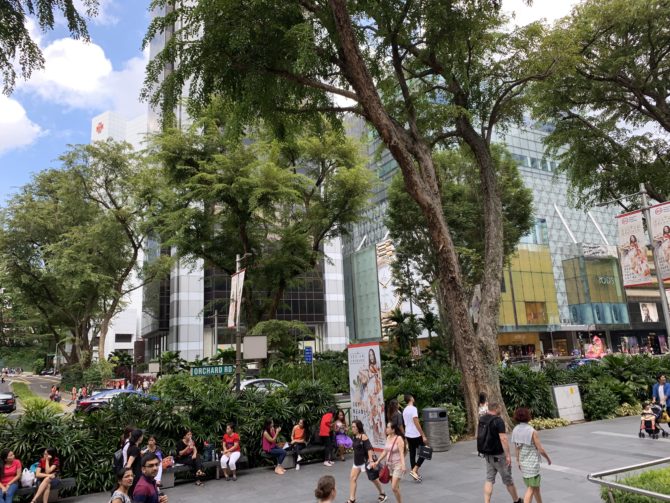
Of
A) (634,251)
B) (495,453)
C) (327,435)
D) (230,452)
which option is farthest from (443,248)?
(230,452)

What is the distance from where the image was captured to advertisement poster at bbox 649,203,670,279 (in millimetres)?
13169

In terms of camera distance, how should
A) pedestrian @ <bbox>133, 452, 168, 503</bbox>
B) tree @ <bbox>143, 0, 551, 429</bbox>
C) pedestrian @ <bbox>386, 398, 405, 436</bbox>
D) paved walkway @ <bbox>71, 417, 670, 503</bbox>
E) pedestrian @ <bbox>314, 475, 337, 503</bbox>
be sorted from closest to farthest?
pedestrian @ <bbox>314, 475, 337, 503</bbox> < pedestrian @ <bbox>133, 452, 168, 503</bbox> < paved walkway @ <bbox>71, 417, 670, 503</bbox> < pedestrian @ <bbox>386, 398, 405, 436</bbox> < tree @ <bbox>143, 0, 551, 429</bbox>

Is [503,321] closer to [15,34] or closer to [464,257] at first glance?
[464,257]

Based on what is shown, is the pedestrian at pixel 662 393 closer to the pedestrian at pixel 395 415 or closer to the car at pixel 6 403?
the pedestrian at pixel 395 415

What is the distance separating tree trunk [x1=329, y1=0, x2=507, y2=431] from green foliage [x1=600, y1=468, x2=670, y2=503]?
7.37 m

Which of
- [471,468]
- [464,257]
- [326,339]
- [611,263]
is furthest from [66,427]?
[611,263]

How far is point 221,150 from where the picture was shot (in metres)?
26.1

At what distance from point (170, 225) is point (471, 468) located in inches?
776

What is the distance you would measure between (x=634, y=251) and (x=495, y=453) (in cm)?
934

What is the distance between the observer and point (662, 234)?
13375 millimetres

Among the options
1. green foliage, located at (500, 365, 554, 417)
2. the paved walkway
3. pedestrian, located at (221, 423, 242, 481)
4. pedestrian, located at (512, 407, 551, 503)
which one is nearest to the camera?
pedestrian, located at (512, 407, 551, 503)

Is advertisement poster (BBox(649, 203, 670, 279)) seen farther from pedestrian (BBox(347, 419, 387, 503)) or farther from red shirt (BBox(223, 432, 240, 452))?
red shirt (BBox(223, 432, 240, 452))

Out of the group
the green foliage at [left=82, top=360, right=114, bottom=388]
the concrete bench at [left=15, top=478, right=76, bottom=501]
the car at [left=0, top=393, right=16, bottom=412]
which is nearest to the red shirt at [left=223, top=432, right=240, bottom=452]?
the concrete bench at [left=15, top=478, right=76, bottom=501]

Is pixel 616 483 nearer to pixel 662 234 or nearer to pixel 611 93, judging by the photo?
pixel 662 234
